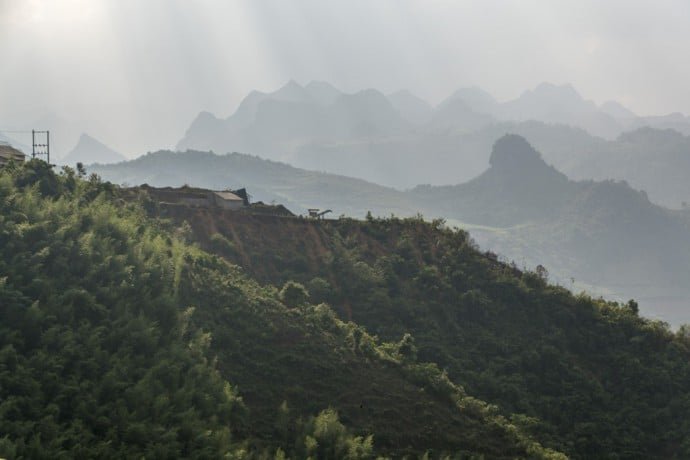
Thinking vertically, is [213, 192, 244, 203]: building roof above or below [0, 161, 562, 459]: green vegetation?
above

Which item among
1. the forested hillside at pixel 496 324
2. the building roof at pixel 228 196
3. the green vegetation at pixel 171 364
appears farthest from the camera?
the building roof at pixel 228 196

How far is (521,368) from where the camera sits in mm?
46562

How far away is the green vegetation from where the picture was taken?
24438 millimetres

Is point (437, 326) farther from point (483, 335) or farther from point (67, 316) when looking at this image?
point (67, 316)

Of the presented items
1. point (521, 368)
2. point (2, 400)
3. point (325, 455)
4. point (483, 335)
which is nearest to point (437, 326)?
point (483, 335)

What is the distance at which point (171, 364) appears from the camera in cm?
2856

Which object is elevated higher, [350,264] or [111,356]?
[350,264]

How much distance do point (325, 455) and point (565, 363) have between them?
82.4ft

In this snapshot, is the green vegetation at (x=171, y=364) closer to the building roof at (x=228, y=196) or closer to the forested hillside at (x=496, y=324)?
the forested hillside at (x=496, y=324)

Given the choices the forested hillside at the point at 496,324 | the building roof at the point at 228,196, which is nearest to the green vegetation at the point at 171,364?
the forested hillside at the point at 496,324

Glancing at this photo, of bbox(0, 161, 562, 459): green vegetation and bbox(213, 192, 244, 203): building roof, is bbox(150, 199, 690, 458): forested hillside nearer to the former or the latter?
bbox(213, 192, 244, 203): building roof

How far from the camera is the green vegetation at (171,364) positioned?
80.2 ft

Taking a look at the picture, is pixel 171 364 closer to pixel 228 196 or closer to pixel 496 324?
pixel 496 324

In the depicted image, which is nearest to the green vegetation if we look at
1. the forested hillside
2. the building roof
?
the forested hillside
